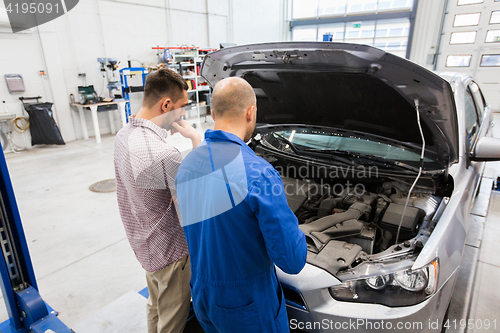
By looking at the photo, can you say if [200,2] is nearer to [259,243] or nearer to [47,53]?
[47,53]

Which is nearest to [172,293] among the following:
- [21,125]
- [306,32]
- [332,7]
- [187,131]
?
[187,131]

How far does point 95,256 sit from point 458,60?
10.4 m

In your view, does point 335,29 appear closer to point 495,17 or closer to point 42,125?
point 495,17

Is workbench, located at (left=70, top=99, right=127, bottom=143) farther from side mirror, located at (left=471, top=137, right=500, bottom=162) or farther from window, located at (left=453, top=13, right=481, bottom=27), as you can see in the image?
window, located at (left=453, top=13, right=481, bottom=27)

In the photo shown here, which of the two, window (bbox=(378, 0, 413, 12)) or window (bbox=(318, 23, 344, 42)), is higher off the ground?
window (bbox=(378, 0, 413, 12))

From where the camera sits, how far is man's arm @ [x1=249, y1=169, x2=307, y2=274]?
3.11 ft

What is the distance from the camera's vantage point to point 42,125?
5.97m

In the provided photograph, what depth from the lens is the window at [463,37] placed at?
27.2ft

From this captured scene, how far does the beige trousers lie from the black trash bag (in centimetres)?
590

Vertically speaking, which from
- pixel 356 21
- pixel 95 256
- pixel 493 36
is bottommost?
pixel 95 256

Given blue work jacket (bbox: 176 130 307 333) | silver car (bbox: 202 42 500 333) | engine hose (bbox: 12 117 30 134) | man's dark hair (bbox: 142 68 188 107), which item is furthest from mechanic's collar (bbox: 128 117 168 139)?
engine hose (bbox: 12 117 30 134)

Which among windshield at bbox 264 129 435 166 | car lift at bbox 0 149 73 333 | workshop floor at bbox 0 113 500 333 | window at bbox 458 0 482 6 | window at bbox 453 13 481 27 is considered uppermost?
window at bbox 458 0 482 6

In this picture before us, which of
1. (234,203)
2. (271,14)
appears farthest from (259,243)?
(271,14)

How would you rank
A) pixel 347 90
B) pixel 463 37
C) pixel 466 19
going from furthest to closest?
1. pixel 463 37
2. pixel 466 19
3. pixel 347 90
